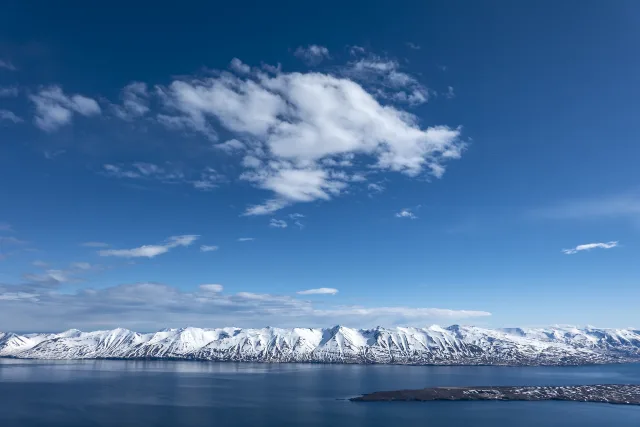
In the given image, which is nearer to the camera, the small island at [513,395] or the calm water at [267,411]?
the calm water at [267,411]

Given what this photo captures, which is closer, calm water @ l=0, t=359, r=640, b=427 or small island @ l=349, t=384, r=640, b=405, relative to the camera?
calm water @ l=0, t=359, r=640, b=427

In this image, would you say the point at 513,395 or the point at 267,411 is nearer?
the point at 267,411

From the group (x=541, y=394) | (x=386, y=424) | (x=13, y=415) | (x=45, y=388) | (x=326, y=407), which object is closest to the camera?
(x=386, y=424)

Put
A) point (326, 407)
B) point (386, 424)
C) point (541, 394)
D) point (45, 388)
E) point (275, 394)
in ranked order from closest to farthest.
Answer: point (386, 424)
point (326, 407)
point (541, 394)
point (275, 394)
point (45, 388)

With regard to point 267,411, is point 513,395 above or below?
above

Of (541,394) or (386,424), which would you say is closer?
(386,424)

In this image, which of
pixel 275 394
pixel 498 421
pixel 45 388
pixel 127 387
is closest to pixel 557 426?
pixel 498 421

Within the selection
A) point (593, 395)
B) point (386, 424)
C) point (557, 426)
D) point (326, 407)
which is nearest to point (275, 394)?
point (326, 407)

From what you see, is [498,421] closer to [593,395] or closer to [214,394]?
[593,395]
